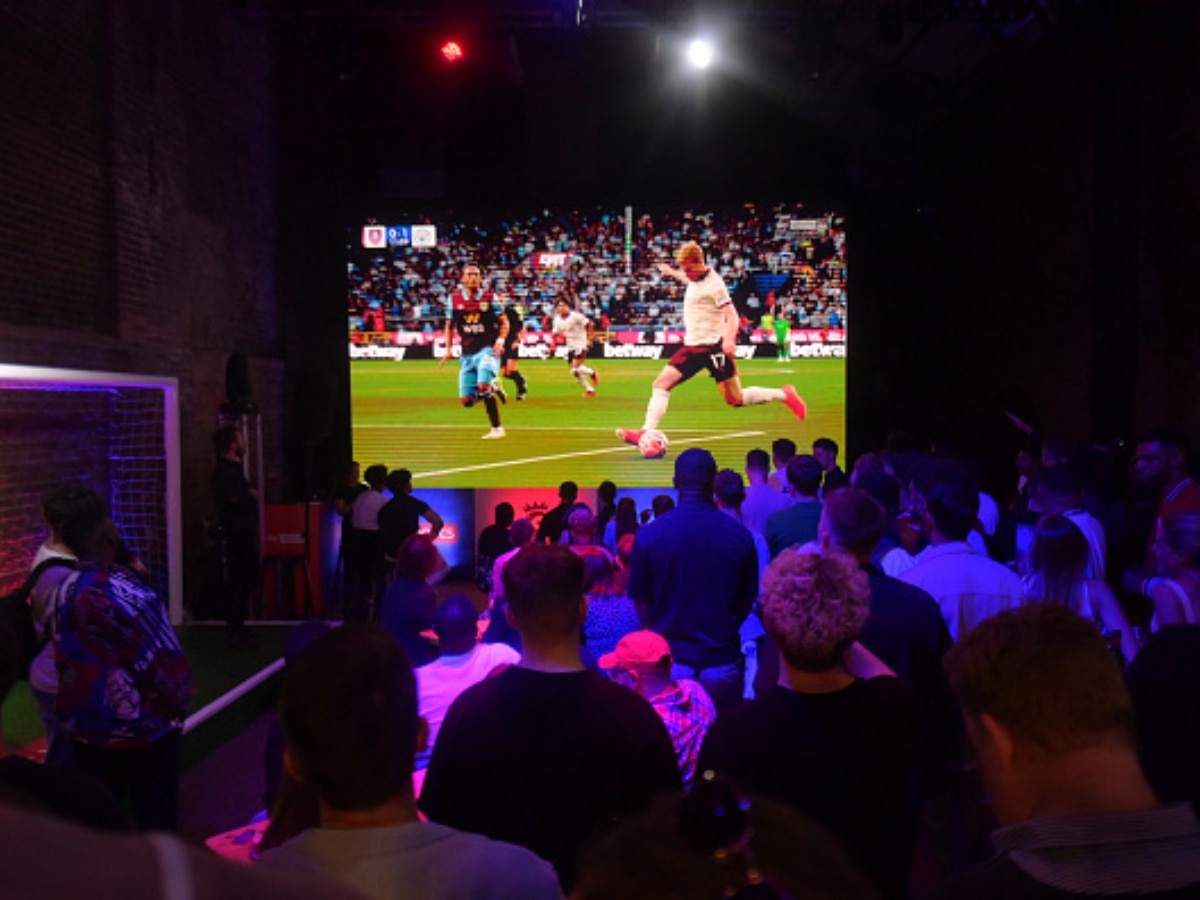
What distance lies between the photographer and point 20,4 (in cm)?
636

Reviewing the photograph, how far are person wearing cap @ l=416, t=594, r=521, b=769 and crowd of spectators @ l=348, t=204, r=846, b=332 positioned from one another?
819cm

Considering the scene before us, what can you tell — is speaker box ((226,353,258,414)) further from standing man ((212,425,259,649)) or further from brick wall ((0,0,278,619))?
standing man ((212,425,259,649))

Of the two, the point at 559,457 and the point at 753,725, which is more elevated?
the point at 753,725

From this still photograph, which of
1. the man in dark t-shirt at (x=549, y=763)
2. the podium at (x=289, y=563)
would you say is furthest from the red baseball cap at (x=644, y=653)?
the podium at (x=289, y=563)

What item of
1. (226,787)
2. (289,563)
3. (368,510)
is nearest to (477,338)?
(289,563)

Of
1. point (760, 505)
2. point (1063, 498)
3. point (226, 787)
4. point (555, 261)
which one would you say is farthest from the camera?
point (555, 261)

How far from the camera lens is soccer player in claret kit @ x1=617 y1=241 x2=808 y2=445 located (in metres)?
10.5

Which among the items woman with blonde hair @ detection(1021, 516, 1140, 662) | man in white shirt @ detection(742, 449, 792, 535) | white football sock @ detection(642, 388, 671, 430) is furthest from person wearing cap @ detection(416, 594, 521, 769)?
white football sock @ detection(642, 388, 671, 430)

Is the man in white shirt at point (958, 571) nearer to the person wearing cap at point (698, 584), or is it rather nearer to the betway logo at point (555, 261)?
the person wearing cap at point (698, 584)

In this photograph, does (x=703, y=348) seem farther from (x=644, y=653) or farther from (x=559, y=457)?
(x=644, y=653)

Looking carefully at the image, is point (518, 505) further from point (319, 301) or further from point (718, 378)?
point (319, 301)

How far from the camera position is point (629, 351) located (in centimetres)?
1073

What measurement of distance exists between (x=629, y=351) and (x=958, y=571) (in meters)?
7.95

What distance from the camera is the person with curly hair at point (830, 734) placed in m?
1.80
